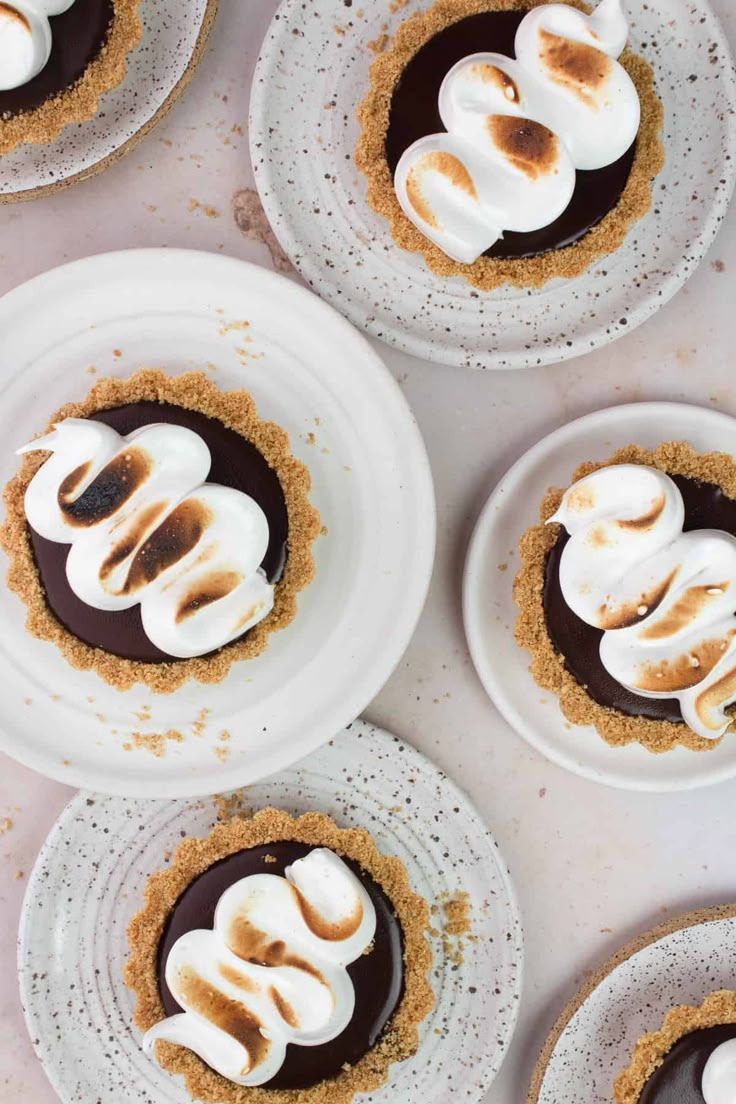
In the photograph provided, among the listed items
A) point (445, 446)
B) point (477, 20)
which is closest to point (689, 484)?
point (445, 446)

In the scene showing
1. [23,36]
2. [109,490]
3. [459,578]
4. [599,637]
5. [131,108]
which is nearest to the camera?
[109,490]

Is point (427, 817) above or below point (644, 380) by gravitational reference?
below

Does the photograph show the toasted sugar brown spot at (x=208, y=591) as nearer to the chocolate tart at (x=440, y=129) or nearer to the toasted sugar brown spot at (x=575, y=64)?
the chocolate tart at (x=440, y=129)

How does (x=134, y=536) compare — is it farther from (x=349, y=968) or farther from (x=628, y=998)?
(x=628, y=998)

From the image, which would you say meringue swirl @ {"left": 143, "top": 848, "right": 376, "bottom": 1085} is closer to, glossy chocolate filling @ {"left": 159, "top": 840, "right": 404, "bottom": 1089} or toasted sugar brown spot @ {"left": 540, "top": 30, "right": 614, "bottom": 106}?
glossy chocolate filling @ {"left": 159, "top": 840, "right": 404, "bottom": 1089}

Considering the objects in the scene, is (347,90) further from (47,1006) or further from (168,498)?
(47,1006)

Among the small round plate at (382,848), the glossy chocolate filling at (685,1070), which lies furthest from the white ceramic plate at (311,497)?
the glossy chocolate filling at (685,1070)

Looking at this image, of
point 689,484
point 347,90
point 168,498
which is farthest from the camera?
point 347,90

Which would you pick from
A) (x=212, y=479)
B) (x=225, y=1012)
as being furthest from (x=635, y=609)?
(x=225, y=1012)
